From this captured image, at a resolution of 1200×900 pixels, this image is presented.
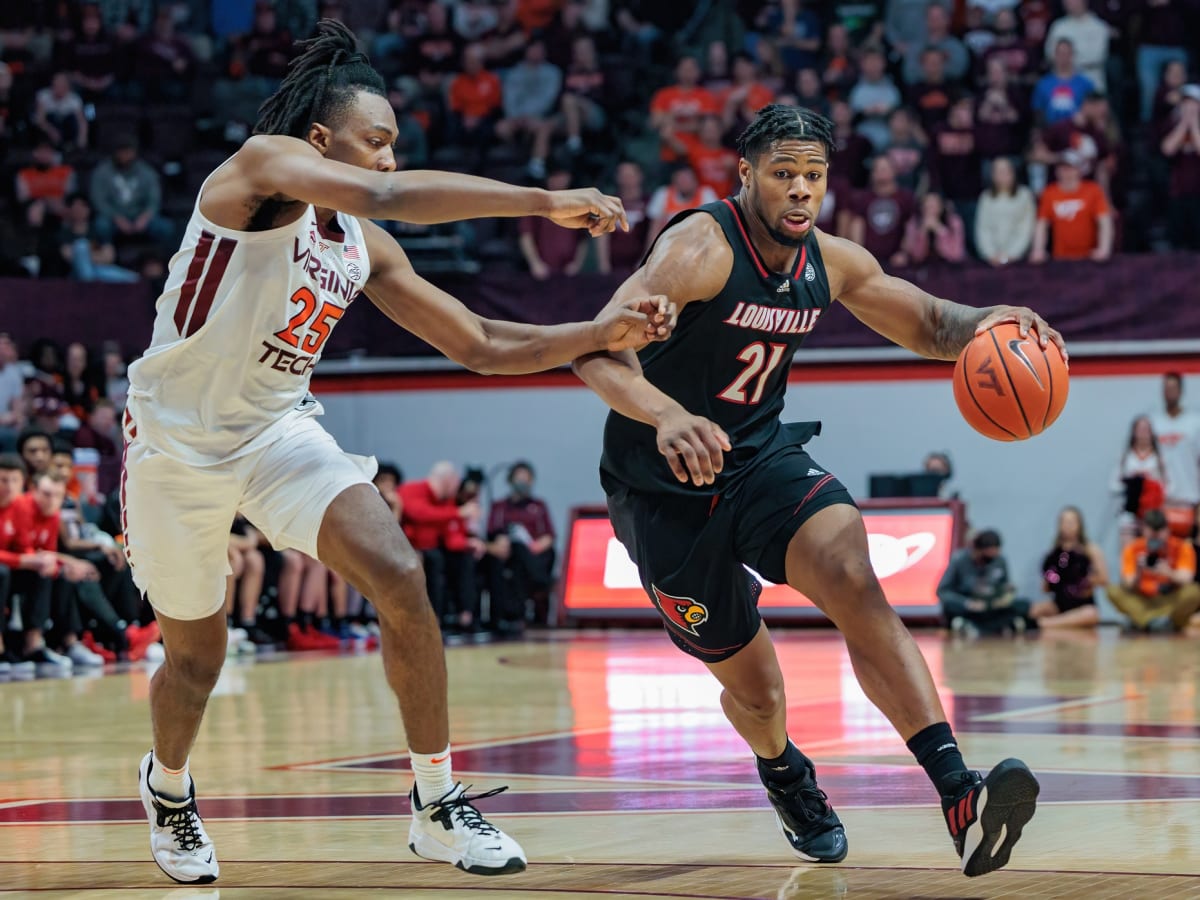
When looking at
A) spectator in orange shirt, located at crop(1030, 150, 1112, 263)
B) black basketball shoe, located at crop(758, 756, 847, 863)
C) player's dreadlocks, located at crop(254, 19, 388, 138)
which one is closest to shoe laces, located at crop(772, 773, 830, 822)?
black basketball shoe, located at crop(758, 756, 847, 863)

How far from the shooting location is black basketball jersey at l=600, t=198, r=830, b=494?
5.32 meters

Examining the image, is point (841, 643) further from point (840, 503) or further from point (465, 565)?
point (840, 503)

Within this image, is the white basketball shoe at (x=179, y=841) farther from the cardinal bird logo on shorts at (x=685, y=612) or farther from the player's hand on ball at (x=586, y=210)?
the player's hand on ball at (x=586, y=210)

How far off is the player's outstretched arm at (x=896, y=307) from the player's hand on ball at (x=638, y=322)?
864 mm

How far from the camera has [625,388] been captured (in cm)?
495

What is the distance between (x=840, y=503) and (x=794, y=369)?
45.7 ft

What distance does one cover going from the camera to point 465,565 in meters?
16.8

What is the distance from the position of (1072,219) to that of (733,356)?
1314 cm

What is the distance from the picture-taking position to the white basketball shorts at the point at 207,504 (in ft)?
16.4

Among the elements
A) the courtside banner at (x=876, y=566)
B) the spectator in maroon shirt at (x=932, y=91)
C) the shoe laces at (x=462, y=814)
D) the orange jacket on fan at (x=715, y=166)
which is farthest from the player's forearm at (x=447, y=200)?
the spectator in maroon shirt at (x=932, y=91)

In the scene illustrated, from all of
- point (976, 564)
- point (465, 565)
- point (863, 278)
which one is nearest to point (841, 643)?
point (976, 564)

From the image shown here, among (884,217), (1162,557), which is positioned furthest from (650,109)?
(1162,557)

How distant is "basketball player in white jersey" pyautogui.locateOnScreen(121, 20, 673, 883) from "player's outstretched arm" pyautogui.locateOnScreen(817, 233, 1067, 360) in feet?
3.16

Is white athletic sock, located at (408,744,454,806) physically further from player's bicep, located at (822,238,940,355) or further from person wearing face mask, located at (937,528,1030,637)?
person wearing face mask, located at (937,528,1030,637)
